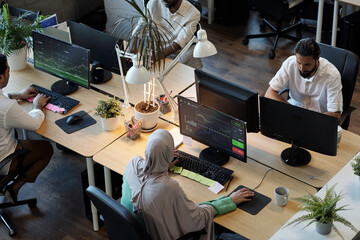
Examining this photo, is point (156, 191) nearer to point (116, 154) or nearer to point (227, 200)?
point (227, 200)

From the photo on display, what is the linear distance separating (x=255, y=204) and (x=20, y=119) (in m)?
1.70

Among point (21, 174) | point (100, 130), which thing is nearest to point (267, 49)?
point (100, 130)

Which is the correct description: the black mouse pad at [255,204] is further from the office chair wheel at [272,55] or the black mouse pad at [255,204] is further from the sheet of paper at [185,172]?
the office chair wheel at [272,55]

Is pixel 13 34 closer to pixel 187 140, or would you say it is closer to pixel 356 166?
pixel 187 140

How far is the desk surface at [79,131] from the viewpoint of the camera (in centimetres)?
372

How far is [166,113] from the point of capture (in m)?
4.01

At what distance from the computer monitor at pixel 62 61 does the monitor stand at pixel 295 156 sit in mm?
1563

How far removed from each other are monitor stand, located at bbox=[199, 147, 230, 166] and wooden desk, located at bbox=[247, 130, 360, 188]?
6.7 inches

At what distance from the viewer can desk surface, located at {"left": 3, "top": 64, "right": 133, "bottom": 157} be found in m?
3.72

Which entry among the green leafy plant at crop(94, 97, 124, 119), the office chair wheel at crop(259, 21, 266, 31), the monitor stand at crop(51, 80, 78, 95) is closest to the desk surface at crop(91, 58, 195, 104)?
the monitor stand at crop(51, 80, 78, 95)

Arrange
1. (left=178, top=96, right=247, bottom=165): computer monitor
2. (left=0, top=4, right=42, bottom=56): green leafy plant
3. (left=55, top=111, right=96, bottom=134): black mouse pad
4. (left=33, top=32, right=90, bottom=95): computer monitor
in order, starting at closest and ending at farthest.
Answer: (left=178, top=96, right=247, bottom=165): computer monitor, (left=55, top=111, right=96, bottom=134): black mouse pad, (left=33, top=32, right=90, bottom=95): computer monitor, (left=0, top=4, right=42, bottom=56): green leafy plant

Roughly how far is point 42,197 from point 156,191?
1.73m

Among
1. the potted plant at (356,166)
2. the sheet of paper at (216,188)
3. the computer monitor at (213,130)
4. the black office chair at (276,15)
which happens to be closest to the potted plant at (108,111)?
the computer monitor at (213,130)

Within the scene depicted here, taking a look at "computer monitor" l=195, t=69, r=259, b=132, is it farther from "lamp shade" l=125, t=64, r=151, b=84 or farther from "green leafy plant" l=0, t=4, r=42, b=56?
"green leafy plant" l=0, t=4, r=42, b=56
